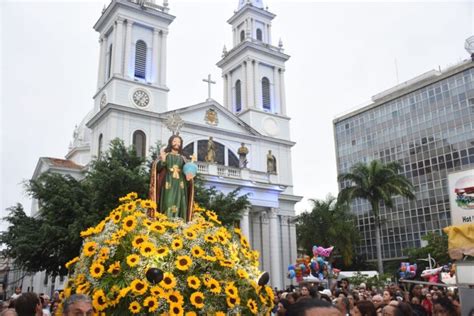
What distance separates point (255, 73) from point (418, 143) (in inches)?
927

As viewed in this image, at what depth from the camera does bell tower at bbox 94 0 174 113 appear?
3350cm

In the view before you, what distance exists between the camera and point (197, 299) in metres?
4.78

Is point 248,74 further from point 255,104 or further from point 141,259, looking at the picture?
point 141,259

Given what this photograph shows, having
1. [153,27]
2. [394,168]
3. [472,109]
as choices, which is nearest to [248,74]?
[153,27]

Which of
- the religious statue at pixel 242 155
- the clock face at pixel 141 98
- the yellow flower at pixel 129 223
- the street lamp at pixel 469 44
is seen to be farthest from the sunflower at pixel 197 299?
the street lamp at pixel 469 44

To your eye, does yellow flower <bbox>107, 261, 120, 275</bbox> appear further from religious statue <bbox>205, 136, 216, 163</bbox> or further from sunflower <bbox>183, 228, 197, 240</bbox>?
religious statue <bbox>205, 136, 216, 163</bbox>

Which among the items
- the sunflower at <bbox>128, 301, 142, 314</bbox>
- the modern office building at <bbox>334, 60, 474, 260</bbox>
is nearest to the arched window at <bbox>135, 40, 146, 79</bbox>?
the sunflower at <bbox>128, 301, 142, 314</bbox>

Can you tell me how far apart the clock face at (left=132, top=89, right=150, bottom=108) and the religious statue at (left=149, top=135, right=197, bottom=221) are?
25203mm

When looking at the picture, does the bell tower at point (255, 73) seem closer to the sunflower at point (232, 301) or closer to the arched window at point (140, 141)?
the arched window at point (140, 141)

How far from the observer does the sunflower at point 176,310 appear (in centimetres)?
452

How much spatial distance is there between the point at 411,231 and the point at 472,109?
14.8m

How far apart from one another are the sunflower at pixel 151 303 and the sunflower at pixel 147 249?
0.51 metres

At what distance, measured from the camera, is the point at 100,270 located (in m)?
4.96

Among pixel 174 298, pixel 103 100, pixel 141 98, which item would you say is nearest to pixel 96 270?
pixel 174 298
